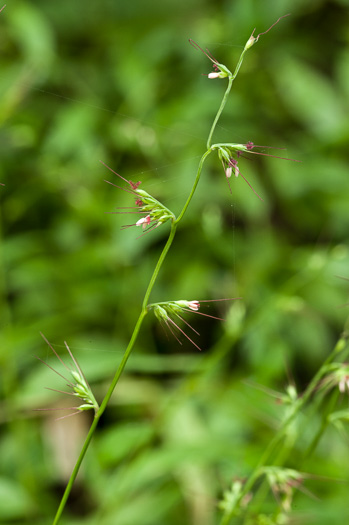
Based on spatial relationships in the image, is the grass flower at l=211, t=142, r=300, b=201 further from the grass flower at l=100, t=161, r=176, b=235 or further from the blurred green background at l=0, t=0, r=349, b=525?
the blurred green background at l=0, t=0, r=349, b=525

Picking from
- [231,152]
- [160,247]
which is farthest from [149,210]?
[160,247]

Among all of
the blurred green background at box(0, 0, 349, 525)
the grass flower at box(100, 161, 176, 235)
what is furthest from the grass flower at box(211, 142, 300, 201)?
the blurred green background at box(0, 0, 349, 525)

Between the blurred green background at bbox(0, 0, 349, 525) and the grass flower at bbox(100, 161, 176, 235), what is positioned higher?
the grass flower at bbox(100, 161, 176, 235)

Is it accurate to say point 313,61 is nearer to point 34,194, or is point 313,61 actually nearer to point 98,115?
point 98,115

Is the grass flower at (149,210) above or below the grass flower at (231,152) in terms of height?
below

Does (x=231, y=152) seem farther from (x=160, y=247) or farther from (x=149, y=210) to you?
(x=160, y=247)

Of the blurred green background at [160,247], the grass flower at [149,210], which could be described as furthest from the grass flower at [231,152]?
the blurred green background at [160,247]

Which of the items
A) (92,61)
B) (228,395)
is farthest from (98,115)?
(228,395)

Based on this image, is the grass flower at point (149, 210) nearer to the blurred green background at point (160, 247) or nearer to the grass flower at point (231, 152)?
the grass flower at point (231, 152)
